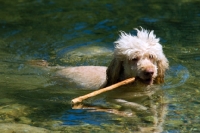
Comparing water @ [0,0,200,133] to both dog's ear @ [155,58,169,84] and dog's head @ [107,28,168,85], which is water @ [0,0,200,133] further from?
dog's head @ [107,28,168,85]

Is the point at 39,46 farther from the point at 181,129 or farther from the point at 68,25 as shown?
the point at 181,129

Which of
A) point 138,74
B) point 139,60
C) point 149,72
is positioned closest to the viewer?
point 149,72

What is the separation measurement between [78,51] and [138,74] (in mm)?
4246

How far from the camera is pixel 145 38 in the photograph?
8.88 meters

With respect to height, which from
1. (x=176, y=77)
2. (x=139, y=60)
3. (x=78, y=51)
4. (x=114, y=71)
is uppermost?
(x=78, y=51)

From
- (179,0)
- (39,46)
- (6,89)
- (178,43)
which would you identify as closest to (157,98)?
(6,89)

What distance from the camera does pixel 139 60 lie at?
8.66 m

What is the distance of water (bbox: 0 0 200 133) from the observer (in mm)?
7863

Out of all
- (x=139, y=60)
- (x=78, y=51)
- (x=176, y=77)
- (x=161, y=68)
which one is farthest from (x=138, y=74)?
(x=78, y=51)

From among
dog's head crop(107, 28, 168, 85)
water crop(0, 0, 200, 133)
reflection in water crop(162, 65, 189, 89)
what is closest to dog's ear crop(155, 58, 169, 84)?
dog's head crop(107, 28, 168, 85)

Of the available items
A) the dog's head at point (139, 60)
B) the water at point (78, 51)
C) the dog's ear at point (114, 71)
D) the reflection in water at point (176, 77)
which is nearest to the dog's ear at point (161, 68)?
the dog's head at point (139, 60)

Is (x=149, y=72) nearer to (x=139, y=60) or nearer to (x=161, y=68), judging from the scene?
(x=139, y=60)

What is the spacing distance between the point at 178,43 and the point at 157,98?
3.83 metres

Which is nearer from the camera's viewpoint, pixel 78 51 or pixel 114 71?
pixel 114 71
